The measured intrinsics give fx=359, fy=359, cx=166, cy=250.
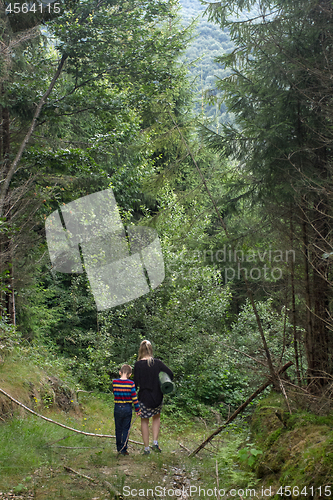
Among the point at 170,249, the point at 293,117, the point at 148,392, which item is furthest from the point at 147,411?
the point at 170,249

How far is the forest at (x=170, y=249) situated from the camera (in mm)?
4461

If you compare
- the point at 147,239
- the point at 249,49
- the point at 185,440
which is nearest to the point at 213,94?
the point at 249,49

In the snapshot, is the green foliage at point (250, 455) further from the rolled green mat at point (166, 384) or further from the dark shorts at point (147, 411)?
the dark shorts at point (147, 411)

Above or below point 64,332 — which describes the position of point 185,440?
below

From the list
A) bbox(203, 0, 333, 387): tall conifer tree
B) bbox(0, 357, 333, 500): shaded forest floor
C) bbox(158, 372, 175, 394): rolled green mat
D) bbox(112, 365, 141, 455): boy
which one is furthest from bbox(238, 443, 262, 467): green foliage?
bbox(112, 365, 141, 455): boy

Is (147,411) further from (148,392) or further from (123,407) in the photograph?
(123,407)

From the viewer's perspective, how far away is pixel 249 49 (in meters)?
6.43

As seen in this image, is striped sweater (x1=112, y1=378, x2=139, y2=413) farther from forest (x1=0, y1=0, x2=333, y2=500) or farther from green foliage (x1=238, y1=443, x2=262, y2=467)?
green foliage (x1=238, y1=443, x2=262, y2=467)

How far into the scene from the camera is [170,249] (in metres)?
12.3

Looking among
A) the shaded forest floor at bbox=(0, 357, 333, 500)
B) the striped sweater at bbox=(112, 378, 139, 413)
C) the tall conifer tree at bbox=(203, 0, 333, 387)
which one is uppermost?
the tall conifer tree at bbox=(203, 0, 333, 387)

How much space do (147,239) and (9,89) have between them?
239 inches

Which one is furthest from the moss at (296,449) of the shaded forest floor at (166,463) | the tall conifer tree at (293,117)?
the tall conifer tree at (293,117)

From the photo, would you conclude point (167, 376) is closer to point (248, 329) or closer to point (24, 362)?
point (24, 362)

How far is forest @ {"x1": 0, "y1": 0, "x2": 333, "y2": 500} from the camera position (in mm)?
4461
